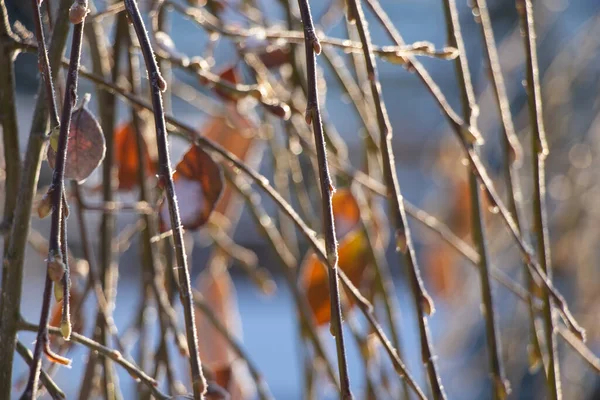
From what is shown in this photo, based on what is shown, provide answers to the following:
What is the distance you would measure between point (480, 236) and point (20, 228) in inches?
12.7

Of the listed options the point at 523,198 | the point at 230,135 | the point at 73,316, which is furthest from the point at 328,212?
the point at 523,198

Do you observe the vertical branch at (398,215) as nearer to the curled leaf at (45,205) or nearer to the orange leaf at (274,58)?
the curled leaf at (45,205)

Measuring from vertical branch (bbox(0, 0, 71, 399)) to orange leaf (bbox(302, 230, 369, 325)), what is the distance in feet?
1.29

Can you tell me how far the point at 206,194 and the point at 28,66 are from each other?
2.83 meters

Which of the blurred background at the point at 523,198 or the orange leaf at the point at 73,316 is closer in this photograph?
the orange leaf at the point at 73,316

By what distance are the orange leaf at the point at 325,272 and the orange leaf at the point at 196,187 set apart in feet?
0.75

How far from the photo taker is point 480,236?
611 millimetres

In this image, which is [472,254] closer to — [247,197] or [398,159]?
[247,197]

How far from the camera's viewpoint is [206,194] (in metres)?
0.65

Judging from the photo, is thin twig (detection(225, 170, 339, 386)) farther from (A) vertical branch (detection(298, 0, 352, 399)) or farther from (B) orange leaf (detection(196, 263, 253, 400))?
(A) vertical branch (detection(298, 0, 352, 399))

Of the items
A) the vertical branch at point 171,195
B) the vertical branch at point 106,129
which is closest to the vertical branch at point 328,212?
the vertical branch at point 171,195

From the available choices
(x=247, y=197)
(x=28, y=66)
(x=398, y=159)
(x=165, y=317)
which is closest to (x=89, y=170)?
(x=165, y=317)

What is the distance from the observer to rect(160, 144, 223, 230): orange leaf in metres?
0.63

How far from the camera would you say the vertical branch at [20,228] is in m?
0.50
